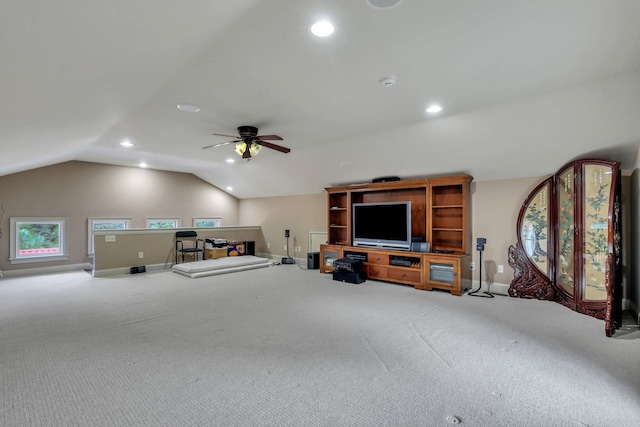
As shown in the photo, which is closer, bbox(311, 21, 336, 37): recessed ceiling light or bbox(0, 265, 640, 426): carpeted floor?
bbox(0, 265, 640, 426): carpeted floor

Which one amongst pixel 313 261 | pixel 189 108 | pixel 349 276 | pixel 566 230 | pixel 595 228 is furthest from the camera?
pixel 313 261

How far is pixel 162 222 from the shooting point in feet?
27.9

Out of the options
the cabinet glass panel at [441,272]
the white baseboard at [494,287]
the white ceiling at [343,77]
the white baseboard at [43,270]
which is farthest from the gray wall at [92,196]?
the white baseboard at [494,287]

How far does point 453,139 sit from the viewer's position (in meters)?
4.37

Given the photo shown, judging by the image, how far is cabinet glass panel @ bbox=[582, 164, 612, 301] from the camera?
12.4 feet

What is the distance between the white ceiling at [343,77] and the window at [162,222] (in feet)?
11.3

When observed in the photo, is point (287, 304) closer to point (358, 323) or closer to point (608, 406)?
point (358, 323)

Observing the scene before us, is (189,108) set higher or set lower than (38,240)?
higher

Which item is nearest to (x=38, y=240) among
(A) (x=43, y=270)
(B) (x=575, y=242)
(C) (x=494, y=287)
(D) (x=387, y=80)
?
(A) (x=43, y=270)

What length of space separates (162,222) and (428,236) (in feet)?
23.4

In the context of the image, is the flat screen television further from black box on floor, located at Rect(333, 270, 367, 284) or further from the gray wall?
the gray wall

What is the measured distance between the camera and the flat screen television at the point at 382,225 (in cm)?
553

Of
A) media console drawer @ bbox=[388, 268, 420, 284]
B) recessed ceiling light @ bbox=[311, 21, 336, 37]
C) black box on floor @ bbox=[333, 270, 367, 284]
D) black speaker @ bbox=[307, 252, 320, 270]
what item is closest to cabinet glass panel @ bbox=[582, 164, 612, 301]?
media console drawer @ bbox=[388, 268, 420, 284]

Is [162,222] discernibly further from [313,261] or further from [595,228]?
[595,228]
